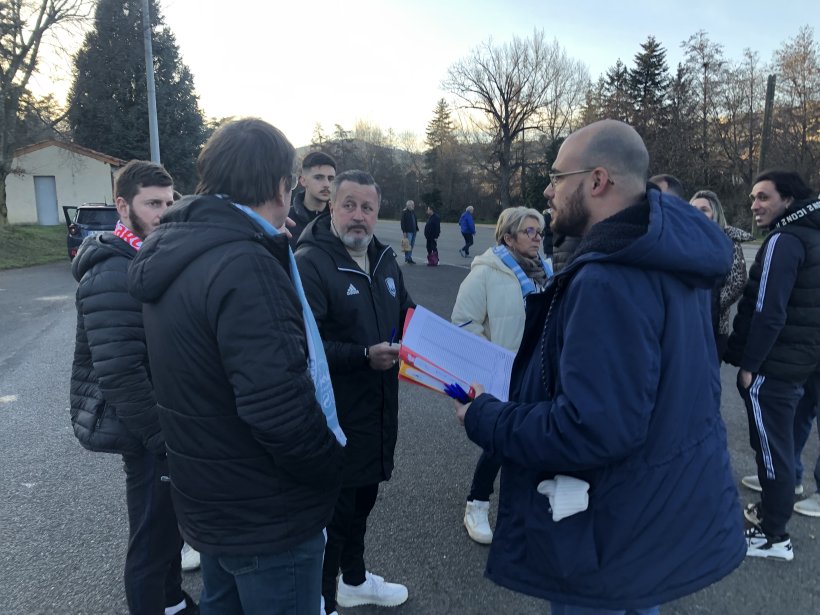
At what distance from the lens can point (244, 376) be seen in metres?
1.50

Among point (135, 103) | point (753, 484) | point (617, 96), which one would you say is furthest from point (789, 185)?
point (617, 96)

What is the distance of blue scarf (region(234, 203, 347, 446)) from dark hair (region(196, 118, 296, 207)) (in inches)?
2.3

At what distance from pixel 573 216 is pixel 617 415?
1.97ft

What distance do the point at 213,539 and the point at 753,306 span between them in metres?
3.05

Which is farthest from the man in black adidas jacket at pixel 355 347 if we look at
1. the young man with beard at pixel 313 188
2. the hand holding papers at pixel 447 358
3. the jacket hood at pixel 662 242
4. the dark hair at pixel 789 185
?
the dark hair at pixel 789 185

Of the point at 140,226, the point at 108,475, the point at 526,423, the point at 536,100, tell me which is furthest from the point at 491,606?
the point at 536,100

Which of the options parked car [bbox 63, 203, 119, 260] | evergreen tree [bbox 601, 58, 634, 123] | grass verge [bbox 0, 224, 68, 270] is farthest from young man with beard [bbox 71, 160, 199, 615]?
evergreen tree [bbox 601, 58, 634, 123]

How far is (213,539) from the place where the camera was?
1.65m

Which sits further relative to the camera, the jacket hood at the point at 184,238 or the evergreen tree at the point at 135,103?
the evergreen tree at the point at 135,103

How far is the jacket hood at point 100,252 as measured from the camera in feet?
7.31

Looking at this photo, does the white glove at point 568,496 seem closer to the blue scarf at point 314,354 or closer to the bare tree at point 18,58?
the blue scarf at point 314,354

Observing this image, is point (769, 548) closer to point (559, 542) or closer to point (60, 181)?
point (559, 542)

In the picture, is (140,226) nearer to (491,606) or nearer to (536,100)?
(491,606)

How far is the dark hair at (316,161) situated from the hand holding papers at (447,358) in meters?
2.44
